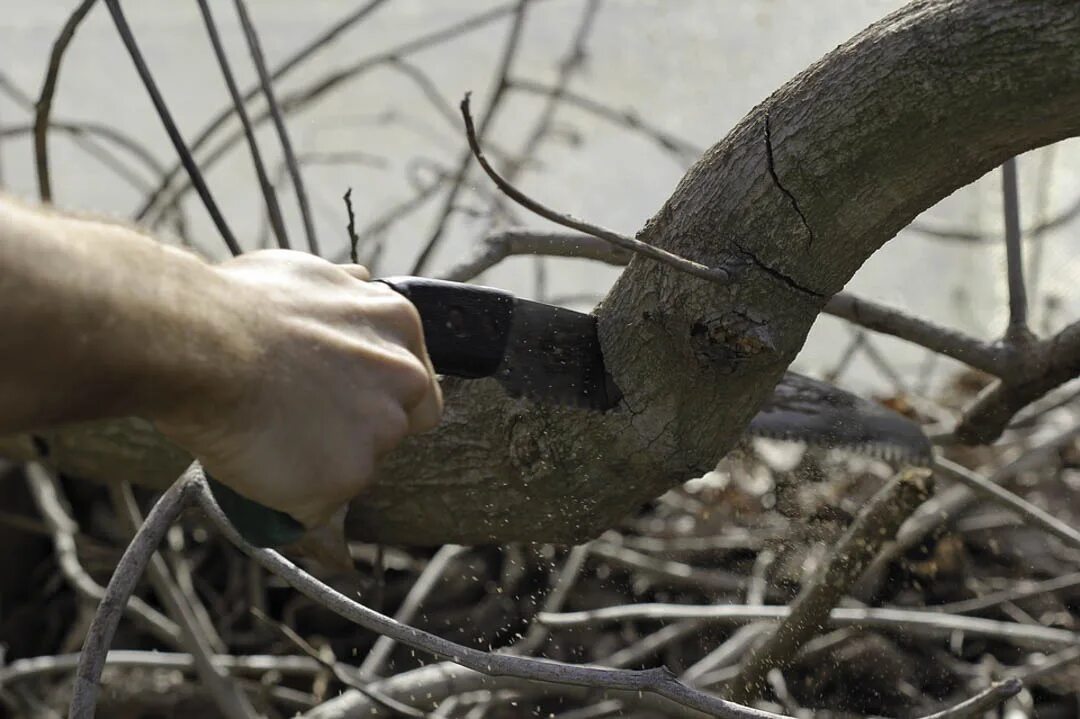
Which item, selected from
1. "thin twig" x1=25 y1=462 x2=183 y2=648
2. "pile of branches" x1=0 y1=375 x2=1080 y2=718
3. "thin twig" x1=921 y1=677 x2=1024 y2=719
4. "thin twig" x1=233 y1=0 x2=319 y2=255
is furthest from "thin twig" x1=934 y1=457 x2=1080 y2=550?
"thin twig" x1=25 y1=462 x2=183 y2=648

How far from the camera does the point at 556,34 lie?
289 centimetres

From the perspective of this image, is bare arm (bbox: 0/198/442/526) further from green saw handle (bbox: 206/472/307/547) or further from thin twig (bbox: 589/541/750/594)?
thin twig (bbox: 589/541/750/594)

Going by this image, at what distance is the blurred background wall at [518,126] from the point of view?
99.8 inches

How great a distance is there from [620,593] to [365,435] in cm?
132

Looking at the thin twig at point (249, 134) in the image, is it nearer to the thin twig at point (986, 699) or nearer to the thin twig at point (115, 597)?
the thin twig at point (115, 597)

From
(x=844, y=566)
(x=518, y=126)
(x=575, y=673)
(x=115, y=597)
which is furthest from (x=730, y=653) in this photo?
(x=518, y=126)

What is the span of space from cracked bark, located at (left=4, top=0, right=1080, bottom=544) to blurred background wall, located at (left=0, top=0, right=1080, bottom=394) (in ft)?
4.35

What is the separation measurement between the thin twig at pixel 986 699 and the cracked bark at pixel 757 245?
0.95 feet

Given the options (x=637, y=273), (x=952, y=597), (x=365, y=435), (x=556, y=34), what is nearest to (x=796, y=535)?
Result: (x=952, y=597)

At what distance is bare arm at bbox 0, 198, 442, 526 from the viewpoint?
0.52 meters

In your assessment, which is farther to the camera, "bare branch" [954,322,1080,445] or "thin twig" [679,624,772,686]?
"thin twig" [679,624,772,686]

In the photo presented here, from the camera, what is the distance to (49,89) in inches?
52.0

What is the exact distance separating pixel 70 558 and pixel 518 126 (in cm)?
157

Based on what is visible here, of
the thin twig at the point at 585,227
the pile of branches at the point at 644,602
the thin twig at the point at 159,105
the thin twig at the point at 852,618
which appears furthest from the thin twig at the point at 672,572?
the thin twig at the point at 585,227
